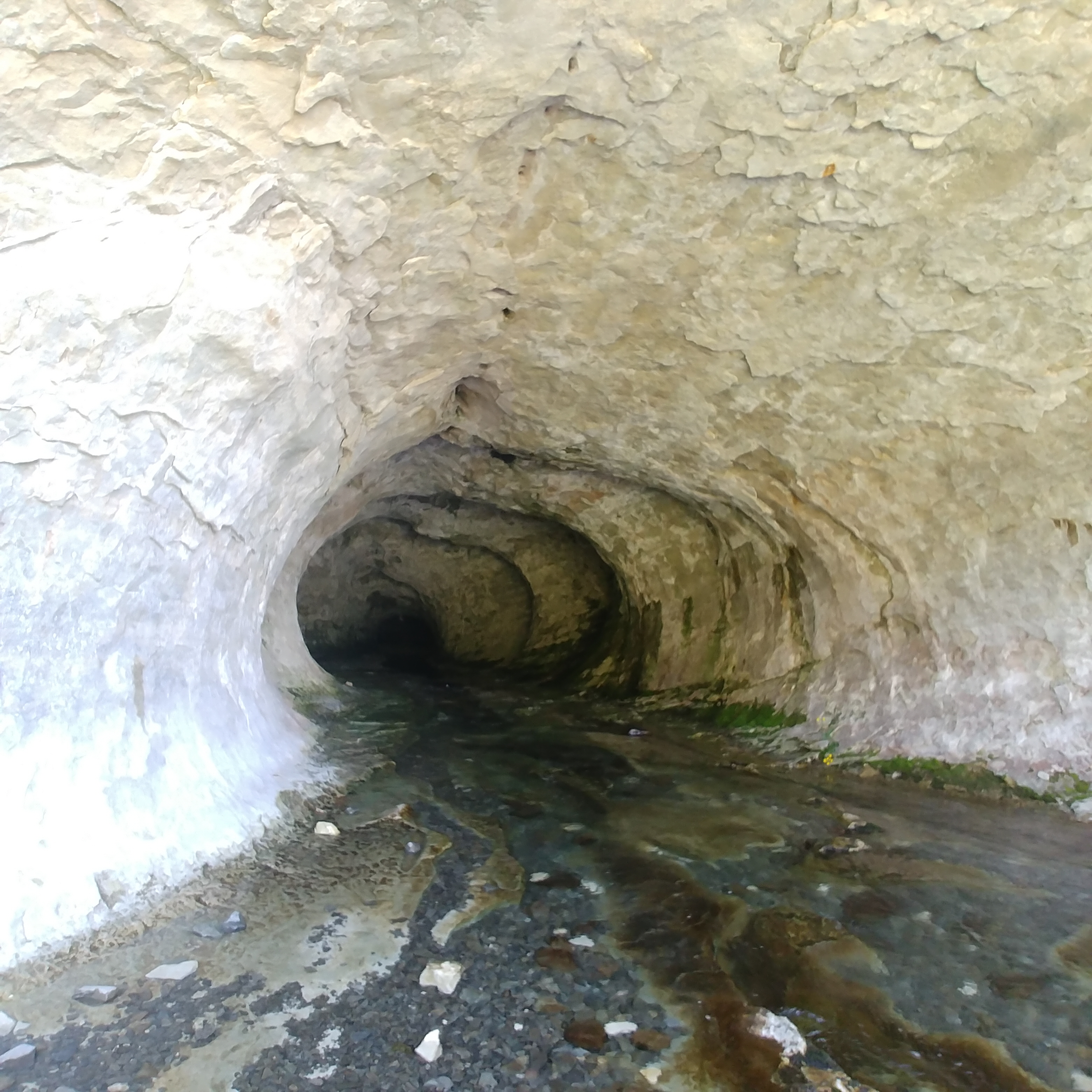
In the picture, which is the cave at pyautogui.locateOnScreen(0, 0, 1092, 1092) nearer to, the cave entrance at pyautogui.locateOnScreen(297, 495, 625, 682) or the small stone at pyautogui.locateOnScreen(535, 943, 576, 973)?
the small stone at pyautogui.locateOnScreen(535, 943, 576, 973)

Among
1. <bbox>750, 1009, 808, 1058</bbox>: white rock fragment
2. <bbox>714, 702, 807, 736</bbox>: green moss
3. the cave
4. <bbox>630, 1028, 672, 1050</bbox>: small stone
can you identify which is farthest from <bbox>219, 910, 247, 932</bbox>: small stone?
<bbox>714, 702, 807, 736</bbox>: green moss

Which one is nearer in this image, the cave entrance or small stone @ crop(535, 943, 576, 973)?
small stone @ crop(535, 943, 576, 973)

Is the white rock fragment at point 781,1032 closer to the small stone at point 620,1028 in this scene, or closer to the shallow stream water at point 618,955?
the shallow stream water at point 618,955

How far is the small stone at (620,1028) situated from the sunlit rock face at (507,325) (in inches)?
65.7

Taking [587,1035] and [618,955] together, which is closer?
[587,1035]

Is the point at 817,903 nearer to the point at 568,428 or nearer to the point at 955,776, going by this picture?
the point at 955,776

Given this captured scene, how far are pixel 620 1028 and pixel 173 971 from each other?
136 centimetres

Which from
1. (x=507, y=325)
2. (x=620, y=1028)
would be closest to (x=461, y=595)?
(x=507, y=325)

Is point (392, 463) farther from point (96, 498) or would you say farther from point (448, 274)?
point (96, 498)

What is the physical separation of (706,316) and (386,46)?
2.33 m

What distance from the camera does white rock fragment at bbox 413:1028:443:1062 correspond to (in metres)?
2.29

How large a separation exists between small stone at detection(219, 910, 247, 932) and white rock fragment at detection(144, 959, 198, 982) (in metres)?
0.25

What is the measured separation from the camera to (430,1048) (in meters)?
2.31

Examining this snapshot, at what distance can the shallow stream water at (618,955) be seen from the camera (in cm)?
227
